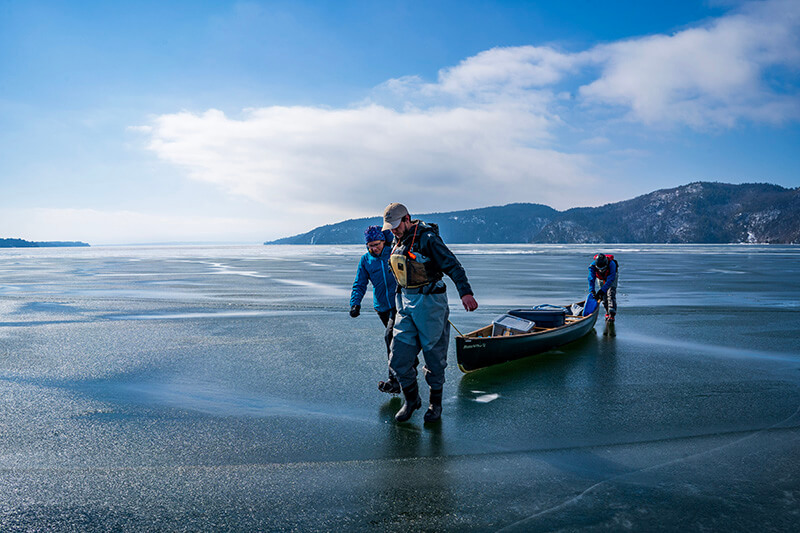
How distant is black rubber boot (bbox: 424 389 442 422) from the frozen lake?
0.48 feet

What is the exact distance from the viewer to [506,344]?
7.24 meters

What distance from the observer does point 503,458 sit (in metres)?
4.11

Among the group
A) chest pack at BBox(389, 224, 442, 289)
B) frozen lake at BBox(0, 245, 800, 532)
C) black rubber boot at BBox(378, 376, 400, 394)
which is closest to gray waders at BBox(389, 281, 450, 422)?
chest pack at BBox(389, 224, 442, 289)

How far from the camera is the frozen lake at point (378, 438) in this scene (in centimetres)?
323

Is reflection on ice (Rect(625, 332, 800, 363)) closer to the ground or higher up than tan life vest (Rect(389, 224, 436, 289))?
closer to the ground

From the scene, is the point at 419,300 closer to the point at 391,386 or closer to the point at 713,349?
the point at 391,386

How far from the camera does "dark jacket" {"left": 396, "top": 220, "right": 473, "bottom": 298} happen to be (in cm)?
483

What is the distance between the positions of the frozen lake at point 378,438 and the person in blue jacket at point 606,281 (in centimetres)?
153

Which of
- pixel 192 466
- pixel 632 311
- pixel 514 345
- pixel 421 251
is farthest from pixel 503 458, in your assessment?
pixel 632 311

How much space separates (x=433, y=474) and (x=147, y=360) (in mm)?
5958

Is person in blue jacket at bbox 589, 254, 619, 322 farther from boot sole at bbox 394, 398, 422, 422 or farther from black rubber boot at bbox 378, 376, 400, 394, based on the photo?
boot sole at bbox 394, 398, 422, 422

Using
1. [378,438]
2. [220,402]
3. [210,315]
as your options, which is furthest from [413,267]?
[210,315]

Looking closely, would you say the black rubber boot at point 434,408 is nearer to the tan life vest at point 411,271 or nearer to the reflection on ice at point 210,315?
the tan life vest at point 411,271

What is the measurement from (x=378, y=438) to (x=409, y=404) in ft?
2.13
